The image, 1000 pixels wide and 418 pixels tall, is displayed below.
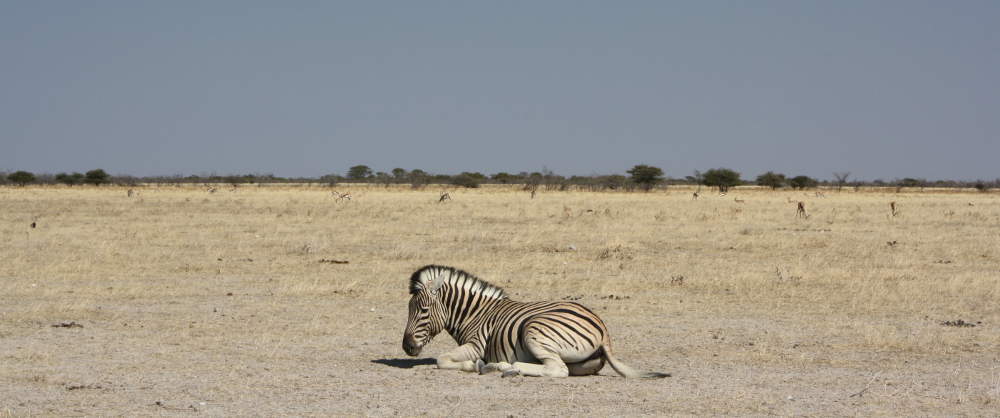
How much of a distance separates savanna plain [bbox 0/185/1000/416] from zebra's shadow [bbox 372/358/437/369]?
2 centimetres

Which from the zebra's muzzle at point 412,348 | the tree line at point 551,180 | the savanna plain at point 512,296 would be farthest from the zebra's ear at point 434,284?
the tree line at point 551,180

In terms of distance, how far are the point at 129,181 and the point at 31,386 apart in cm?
10126

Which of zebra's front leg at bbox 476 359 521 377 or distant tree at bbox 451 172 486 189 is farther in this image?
distant tree at bbox 451 172 486 189

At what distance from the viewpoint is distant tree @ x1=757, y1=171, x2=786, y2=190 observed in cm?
10375

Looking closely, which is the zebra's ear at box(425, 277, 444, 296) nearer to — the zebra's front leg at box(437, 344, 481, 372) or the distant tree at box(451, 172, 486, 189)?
the zebra's front leg at box(437, 344, 481, 372)

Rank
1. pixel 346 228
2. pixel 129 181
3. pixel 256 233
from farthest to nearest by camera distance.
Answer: pixel 129 181 → pixel 346 228 → pixel 256 233

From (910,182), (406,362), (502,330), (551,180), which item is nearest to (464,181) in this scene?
(551,180)

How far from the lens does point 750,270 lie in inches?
782

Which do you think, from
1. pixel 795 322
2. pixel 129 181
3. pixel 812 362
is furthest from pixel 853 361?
pixel 129 181

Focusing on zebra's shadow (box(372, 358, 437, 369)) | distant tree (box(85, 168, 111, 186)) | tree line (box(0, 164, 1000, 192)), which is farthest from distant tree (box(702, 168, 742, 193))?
zebra's shadow (box(372, 358, 437, 369))

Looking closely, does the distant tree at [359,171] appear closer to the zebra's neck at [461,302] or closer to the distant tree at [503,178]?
the distant tree at [503,178]

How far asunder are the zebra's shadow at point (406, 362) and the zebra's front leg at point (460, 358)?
0.49 meters

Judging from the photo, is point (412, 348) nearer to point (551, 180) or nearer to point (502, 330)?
point (502, 330)

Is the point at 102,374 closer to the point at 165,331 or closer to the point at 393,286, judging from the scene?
the point at 165,331
